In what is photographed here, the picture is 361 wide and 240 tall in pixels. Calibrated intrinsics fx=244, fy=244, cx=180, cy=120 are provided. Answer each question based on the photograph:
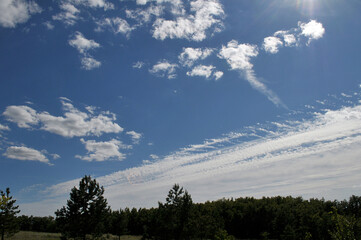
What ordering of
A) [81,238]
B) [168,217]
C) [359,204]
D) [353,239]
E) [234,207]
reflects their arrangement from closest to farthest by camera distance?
[353,239], [81,238], [168,217], [234,207], [359,204]

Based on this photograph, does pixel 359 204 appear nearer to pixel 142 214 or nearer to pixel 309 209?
pixel 309 209

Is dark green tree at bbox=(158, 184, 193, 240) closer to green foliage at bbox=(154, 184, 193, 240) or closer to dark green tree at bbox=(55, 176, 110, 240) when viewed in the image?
green foliage at bbox=(154, 184, 193, 240)

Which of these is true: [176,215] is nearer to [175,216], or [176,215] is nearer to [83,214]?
[175,216]

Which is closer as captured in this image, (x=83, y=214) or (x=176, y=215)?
(x=83, y=214)

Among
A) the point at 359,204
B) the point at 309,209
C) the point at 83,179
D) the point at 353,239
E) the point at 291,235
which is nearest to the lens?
the point at 353,239

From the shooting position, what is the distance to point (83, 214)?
102ft

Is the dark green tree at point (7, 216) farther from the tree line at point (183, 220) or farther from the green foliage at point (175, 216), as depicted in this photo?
the green foliage at point (175, 216)

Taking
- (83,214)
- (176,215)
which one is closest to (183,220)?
(176,215)

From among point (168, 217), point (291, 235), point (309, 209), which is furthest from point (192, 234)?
point (309, 209)

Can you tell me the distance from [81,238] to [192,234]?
53.6 ft

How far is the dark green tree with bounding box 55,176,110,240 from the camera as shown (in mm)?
30062

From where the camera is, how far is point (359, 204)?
100125 millimetres

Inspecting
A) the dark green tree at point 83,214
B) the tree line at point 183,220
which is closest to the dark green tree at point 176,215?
the tree line at point 183,220

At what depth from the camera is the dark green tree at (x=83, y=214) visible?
98.6ft
